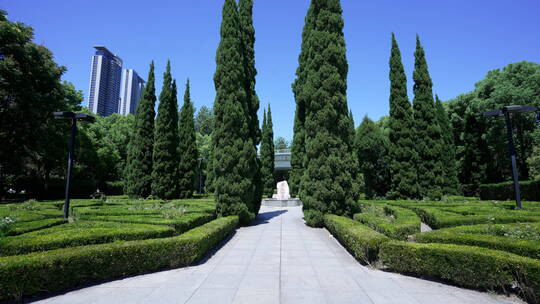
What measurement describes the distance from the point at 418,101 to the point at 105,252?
2303 cm

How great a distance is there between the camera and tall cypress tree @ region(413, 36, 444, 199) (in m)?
19.9

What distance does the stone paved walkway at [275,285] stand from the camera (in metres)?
4.52

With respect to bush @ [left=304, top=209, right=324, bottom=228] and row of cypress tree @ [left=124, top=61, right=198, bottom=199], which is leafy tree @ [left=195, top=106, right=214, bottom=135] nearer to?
row of cypress tree @ [left=124, top=61, right=198, bottom=199]

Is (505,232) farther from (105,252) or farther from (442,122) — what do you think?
(442,122)

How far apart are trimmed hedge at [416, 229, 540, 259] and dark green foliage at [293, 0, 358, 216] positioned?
5211 millimetres

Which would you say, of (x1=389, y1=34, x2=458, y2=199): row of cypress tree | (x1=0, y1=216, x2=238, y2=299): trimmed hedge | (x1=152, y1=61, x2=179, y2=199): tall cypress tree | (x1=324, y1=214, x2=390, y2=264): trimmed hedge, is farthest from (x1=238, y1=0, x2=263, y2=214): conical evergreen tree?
(x1=389, y1=34, x2=458, y2=199): row of cypress tree

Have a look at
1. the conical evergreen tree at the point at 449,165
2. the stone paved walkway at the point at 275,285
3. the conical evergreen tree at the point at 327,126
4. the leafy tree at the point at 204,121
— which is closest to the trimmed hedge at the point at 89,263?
the stone paved walkway at the point at 275,285

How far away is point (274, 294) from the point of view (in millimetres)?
4648

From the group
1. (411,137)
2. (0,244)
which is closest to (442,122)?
(411,137)

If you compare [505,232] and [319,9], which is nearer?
[505,232]

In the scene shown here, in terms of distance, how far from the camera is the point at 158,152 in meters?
23.0

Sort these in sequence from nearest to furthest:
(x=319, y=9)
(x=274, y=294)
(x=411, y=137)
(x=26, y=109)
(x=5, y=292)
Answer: (x=5, y=292)
(x=274, y=294)
(x=319, y=9)
(x=26, y=109)
(x=411, y=137)

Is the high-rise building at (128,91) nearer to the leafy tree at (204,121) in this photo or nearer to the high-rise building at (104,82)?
the high-rise building at (104,82)

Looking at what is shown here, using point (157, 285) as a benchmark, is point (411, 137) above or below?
above
